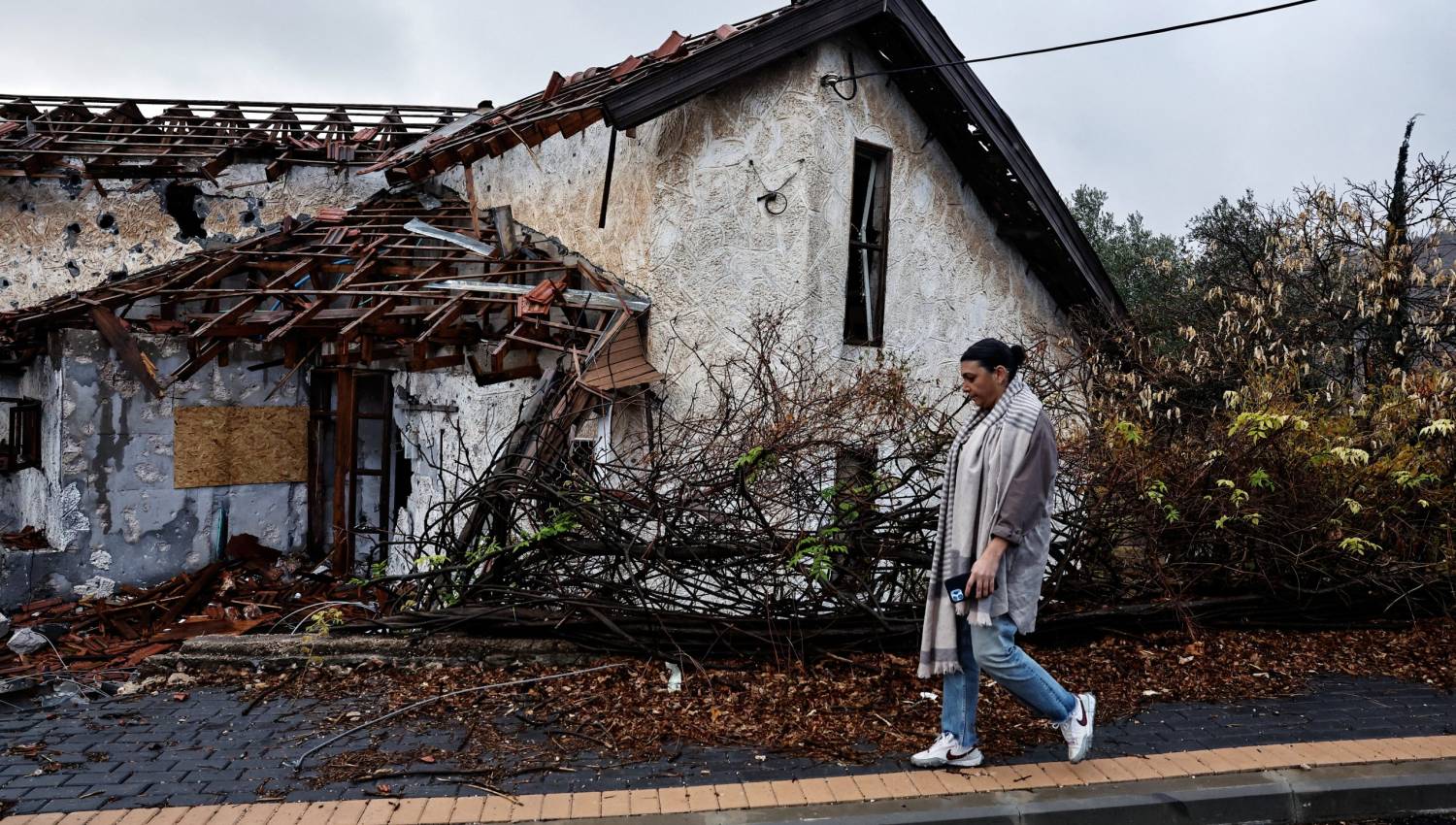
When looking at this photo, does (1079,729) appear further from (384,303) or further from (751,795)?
(384,303)

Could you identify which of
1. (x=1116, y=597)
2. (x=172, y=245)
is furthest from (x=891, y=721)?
(x=172, y=245)

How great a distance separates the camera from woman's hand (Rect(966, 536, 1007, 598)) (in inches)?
160

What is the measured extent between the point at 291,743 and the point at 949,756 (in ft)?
10.1

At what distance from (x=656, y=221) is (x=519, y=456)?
8.79 ft

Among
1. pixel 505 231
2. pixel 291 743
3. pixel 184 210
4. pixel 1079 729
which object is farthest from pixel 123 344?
pixel 1079 729

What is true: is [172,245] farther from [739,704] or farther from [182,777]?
[739,704]

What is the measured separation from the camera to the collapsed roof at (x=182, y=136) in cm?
1141

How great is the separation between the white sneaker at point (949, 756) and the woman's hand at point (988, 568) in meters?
0.79

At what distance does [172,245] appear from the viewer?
39.0 feet

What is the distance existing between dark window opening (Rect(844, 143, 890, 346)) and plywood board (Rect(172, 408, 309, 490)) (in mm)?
6021

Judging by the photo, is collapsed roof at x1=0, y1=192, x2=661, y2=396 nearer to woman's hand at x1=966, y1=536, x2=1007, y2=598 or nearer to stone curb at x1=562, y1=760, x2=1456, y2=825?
woman's hand at x1=966, y1=536, x2=1007, y2=598

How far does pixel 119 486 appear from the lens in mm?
9719

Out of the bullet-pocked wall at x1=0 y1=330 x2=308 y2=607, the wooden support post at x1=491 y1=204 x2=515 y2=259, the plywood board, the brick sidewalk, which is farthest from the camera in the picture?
the plywood board

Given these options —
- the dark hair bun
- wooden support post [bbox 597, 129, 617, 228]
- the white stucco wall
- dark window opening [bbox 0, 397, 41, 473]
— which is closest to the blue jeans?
the dark hair bun
